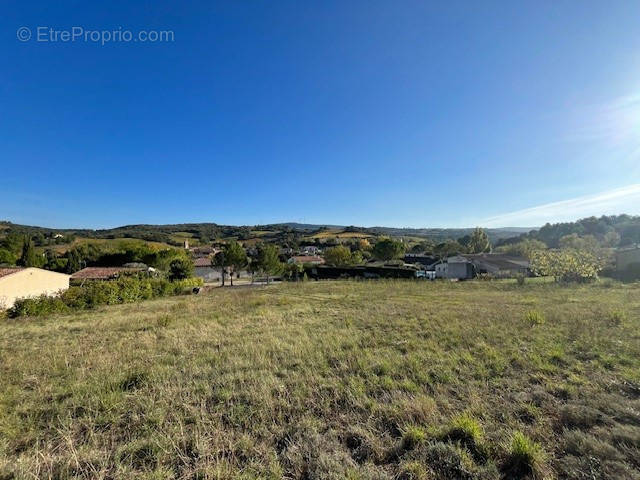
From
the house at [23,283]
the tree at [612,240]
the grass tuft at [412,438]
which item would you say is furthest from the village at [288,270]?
the tree at [612,240]

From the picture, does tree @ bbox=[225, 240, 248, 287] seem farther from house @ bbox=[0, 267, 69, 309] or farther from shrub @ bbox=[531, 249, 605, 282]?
shrub @ bbox=[531, 249, 605, 282]

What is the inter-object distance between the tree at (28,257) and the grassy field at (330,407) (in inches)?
2342

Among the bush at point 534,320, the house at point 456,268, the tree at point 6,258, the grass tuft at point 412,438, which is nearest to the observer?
the grass tuft at point 412,438

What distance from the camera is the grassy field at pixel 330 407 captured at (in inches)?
116

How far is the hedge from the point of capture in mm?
17384

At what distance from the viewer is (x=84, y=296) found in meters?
20.7

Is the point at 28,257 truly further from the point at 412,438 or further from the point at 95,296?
the point at 412,438

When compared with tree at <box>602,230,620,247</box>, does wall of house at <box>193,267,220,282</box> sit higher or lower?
lower

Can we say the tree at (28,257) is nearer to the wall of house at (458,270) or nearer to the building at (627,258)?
the wall of house at (458,270)

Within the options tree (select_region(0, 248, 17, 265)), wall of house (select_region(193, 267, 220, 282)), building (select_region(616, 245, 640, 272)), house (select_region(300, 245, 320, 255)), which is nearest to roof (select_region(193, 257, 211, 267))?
wall of house (select_region(193, 267, 220, 282))

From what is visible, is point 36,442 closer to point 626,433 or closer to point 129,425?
point 129,425

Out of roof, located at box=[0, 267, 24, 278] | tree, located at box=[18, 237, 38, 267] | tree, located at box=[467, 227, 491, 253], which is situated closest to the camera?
roof, located at box=[0, 267, 24, 278]

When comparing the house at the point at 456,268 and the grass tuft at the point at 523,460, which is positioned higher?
the grass tuft at the point at 523,460

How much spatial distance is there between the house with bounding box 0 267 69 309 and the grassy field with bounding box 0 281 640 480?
21.7 metres
